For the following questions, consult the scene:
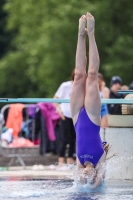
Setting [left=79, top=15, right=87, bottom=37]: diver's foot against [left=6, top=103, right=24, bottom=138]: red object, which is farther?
[left=6, top=103, right=24, bottom=138]: red object

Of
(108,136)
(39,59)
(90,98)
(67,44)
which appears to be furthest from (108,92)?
(39,59)

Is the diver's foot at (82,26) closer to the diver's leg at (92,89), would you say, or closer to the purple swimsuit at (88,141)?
the diver's leg at (92,89)

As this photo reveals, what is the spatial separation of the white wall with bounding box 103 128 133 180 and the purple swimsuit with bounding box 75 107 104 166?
176 cm

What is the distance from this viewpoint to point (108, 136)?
10.8 meters

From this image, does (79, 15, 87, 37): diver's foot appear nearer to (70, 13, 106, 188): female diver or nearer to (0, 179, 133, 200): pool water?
(70, 13, 106, 188): female diver

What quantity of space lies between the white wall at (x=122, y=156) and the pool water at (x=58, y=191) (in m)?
0.37

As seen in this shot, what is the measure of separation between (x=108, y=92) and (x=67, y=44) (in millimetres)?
14688

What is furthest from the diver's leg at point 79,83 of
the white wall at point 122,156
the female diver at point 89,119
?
the white wall at point 122,156

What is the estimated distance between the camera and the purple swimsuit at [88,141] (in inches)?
347

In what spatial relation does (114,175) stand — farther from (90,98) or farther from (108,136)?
(90,98)

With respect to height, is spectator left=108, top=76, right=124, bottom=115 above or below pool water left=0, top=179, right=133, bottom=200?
above

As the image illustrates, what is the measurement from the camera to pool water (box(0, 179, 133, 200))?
825cm

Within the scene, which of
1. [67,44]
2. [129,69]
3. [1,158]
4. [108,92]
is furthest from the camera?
[67,44]

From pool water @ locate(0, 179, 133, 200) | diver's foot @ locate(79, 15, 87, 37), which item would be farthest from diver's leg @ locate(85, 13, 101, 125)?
pool water @ locate(0, 179, 133, 200)
